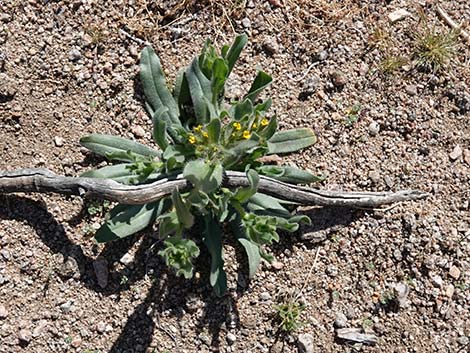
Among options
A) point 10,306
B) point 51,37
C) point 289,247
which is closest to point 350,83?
point 289,247

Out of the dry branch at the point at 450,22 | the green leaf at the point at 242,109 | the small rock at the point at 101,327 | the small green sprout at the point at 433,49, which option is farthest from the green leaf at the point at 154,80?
the dry branch at the point at 450,22

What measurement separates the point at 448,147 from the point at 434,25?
94 centimetres

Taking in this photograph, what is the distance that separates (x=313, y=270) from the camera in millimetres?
4871

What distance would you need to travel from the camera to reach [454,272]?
491 centimetres

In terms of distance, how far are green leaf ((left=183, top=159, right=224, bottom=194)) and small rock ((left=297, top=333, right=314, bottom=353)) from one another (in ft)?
4.61

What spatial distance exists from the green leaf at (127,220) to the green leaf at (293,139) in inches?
34.2

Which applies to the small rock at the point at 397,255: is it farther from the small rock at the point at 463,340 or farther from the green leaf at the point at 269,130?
the green leaf at the point at 269,130

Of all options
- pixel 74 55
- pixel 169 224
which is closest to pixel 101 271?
pixel 169 224

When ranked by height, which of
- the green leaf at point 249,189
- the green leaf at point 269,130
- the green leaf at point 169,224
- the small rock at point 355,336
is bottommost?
the small rock at point 355,336

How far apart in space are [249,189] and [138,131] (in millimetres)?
1095

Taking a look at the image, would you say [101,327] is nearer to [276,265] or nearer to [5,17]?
[276,265]

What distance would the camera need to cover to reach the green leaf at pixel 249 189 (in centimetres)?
402

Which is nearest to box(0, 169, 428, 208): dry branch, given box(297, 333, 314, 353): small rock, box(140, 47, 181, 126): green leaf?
box(140, 47, 181, 126): green leaf

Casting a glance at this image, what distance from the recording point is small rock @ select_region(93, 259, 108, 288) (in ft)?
15.4
